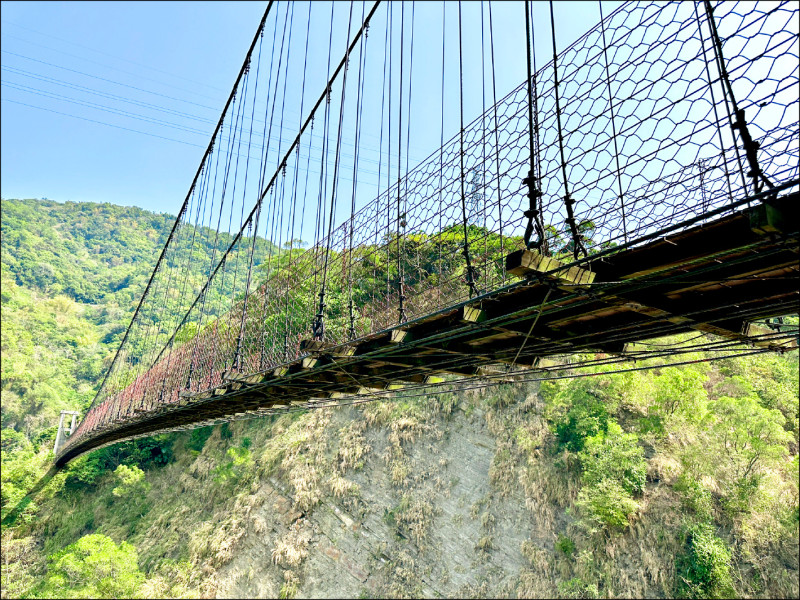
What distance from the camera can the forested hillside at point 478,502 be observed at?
6.93m

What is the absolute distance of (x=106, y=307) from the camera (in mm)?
39469

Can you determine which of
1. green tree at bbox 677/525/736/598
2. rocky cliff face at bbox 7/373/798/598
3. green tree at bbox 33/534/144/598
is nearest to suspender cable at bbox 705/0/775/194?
rocky cliff face at bbox 7/373/798/598

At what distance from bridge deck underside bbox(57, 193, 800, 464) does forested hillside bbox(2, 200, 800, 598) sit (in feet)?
2.13

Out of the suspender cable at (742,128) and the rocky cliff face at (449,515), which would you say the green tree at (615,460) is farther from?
the suspender cable at (742,128)

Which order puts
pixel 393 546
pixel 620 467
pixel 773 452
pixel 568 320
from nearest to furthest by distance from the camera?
1. pixel 568 320
2. pixel 773 452
3. pixel 620 467
4. pixel 393 546

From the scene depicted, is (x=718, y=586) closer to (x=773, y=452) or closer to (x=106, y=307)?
(x=773, y=452)

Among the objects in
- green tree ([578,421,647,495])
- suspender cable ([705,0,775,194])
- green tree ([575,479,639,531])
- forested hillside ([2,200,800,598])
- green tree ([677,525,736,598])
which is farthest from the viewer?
green tree ([578,421,647,495])

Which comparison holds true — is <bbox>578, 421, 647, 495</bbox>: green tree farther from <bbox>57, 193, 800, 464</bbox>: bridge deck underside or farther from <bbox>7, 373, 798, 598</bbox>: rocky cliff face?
<bbox>57, 193, 800, 464</bbox>: bridge deck underside

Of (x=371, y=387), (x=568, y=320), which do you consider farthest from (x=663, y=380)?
(x=568, y=320)

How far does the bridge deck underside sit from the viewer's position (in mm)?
1663

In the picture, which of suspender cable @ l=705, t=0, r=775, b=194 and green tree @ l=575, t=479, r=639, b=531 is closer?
suspender cable @ l=705, t=0, r=775, b=194

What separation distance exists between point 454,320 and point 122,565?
10285 millimetres

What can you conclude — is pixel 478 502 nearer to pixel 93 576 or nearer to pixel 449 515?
pixel 449 515

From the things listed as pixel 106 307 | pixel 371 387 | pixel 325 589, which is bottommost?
pixel 325 589
